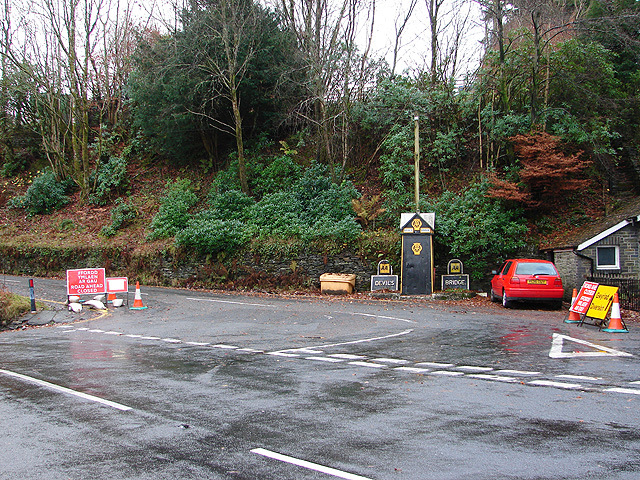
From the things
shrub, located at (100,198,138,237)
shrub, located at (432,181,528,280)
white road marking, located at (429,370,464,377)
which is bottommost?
white road marking, located at (429,370,464,377)

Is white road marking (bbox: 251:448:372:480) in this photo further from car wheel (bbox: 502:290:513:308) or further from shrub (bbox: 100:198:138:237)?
shrub (bbox: 100:198:138:237)

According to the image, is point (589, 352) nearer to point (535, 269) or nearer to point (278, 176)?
point (535, 269)

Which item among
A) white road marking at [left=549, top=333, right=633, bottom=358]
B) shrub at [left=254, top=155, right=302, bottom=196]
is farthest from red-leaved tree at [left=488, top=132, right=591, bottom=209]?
white road marking at [left=549, top=333, right=633, bottom=358]

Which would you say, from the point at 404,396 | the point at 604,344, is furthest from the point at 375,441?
the point at 604,344

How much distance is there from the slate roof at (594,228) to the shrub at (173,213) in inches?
772

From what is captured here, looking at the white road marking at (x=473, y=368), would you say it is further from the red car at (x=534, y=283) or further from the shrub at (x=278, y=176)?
the shrub at (x=278, y=176)

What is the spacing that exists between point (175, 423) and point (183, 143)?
32.0 m

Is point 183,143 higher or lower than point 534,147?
higher

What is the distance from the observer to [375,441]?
16.1 ft

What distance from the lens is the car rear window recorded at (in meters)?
17.2

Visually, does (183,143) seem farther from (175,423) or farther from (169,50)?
(175,423)

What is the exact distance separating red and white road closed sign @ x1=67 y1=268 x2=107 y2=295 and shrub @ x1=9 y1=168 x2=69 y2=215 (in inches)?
831

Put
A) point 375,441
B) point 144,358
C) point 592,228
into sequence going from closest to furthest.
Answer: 1. point 375,441
2. point 144,358
3. point 592,228

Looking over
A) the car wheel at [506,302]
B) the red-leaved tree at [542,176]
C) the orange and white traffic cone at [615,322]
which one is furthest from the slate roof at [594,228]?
the orange and white traffic cone at [615,322]
